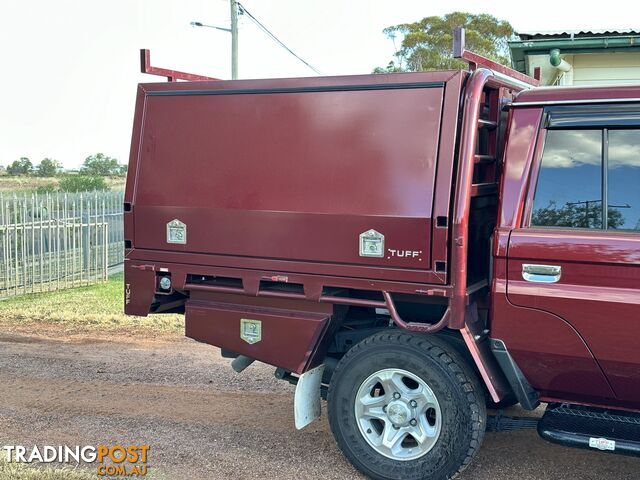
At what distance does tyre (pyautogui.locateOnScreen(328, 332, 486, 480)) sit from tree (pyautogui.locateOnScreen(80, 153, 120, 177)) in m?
43.4

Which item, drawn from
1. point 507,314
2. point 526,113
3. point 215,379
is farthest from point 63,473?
point 526,113

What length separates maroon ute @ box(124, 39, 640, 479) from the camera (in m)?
3.96

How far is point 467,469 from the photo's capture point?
4.62m

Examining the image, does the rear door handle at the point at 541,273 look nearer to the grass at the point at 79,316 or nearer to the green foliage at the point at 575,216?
the green foliage at the point at 575,216

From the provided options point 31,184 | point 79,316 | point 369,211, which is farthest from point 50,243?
point 31,184

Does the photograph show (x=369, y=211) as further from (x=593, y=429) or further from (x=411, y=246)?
(x=593, y=429)

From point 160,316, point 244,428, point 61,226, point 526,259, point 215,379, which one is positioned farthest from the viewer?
point 61,226

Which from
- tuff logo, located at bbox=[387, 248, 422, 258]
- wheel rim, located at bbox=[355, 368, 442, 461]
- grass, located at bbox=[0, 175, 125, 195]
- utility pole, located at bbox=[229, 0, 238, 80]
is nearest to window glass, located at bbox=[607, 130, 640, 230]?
tuff logo, located at bbox=[387, 248, 422, 258]

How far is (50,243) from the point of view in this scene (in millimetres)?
12281

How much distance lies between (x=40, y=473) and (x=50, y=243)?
8.42 meters

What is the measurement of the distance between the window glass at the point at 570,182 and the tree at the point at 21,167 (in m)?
47.6

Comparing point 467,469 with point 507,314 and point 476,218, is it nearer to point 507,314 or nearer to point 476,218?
point 507,314

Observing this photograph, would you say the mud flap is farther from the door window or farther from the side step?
the door window

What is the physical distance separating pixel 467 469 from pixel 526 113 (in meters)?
2.24
